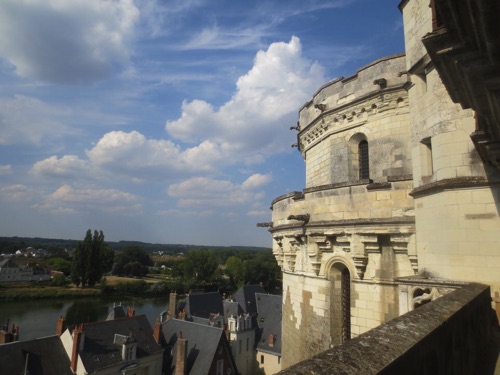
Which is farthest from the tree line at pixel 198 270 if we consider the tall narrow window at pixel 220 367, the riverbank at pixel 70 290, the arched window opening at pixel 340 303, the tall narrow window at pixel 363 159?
the arched window opening at pixel 340 303

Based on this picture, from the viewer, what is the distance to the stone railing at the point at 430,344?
7.64ft

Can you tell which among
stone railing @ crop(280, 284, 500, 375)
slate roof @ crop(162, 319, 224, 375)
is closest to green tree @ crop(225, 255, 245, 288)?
slate roof @ crop(162, 319, 224, 375)

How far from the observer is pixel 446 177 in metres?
6.54

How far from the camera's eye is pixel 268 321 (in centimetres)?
4169

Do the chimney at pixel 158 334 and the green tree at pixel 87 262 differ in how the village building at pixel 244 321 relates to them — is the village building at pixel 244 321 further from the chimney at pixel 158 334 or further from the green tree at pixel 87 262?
the green tree at pixel 87 262

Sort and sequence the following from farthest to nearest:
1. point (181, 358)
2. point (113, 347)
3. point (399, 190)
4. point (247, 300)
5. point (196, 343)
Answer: point (247, 300) → point (196, 343) → point (181, 358) → point (113, 347) → point (399, 190)

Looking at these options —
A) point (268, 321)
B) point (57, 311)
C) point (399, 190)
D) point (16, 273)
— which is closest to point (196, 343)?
point (268, 321)

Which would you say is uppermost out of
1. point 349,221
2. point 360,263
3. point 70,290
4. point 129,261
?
point 349,221

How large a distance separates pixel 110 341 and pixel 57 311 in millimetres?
46785

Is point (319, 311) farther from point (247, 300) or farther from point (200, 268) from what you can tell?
point (200, 268)

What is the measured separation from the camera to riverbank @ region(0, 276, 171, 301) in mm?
79438

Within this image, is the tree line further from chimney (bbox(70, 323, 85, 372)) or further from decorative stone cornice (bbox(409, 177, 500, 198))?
decorative stone cornice (bbox(409, 177, 500, 198))

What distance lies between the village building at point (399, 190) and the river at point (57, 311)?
46.6 m

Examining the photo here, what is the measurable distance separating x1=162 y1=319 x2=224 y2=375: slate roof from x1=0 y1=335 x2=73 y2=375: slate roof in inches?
340
